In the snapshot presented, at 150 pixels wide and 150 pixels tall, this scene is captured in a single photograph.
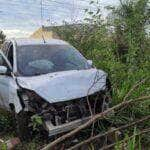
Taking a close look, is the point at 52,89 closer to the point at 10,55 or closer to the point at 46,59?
the point at 46,59

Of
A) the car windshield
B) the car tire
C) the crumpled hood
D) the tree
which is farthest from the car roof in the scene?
the car tire

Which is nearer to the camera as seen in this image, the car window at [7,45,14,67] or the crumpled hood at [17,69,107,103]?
the crumpled hood at [17,69,107,103]

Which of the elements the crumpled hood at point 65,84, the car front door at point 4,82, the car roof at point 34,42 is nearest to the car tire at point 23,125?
the crumpled hood at point 65,84

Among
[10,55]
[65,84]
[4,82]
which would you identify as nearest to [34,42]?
[10,55]

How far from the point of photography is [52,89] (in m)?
7.95

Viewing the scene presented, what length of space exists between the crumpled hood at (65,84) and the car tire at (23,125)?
18.5 inches

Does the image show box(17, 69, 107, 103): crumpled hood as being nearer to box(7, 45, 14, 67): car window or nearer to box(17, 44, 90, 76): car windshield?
box(17, 44, 90, 76): car windshield

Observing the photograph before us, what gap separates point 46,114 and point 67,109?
0.34 m

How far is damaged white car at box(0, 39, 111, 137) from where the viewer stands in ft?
25.7

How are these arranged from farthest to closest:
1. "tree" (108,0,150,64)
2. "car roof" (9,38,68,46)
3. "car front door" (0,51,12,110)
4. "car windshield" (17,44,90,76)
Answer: "tree" (108,0,150,64), "car roof" (9,38,68,46), "car front door" (0,51,12,110), "car windshield" (17,44,90,76)

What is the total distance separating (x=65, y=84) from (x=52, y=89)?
10.8 inches

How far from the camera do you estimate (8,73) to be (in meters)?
9.47

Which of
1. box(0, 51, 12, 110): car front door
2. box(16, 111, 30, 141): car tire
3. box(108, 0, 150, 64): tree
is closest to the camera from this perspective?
box(16, 111, 30, 141): car tire

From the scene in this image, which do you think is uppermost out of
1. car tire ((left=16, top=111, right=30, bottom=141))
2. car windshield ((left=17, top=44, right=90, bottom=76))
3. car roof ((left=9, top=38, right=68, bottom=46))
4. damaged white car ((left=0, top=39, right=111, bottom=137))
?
car roof ((left=9, top=38, right=68, bottom=46))
